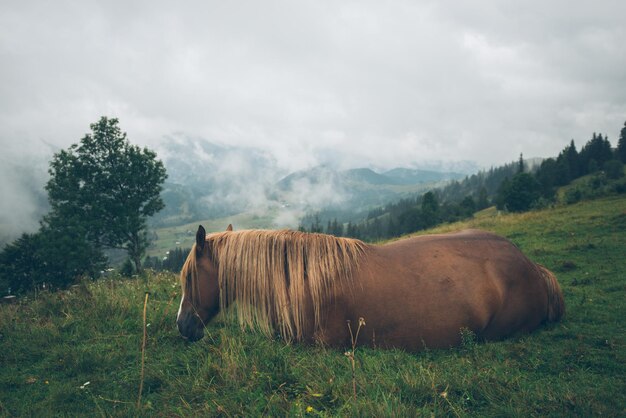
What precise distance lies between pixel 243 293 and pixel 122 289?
14.5ft

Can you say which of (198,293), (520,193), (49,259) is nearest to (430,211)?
(520,193)

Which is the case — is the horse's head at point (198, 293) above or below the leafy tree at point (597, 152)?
below

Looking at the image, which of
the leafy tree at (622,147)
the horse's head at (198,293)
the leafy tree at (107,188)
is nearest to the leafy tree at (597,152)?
the leafy tree at (622,147)

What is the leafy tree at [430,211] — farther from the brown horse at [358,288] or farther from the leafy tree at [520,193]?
the brown horse at [358,288]

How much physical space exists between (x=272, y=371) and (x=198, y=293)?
1.94 m

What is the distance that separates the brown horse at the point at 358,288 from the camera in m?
4.88

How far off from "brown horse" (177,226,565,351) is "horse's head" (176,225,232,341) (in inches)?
0.6

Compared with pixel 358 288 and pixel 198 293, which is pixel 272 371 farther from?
pixel 198 293

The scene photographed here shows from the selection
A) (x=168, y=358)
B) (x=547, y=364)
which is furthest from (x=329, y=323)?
(x=547, y=364)

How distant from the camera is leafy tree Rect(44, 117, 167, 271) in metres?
28.8

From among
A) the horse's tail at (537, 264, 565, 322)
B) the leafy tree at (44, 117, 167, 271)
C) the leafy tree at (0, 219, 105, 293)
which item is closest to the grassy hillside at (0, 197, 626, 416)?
the horse's tail at (537, 264, 565, 322)

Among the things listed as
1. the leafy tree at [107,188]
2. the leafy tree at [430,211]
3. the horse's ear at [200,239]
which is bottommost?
the leafy tree at [430,211]

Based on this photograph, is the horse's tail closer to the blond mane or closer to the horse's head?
the blond mane

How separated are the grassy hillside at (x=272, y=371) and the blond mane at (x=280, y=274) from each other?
403 mm
